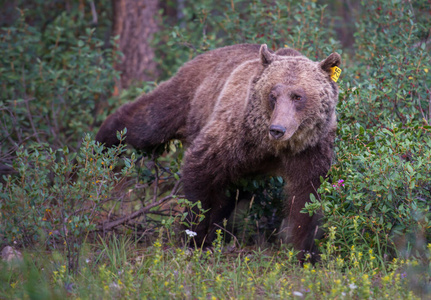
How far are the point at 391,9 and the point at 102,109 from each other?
14.1 feet

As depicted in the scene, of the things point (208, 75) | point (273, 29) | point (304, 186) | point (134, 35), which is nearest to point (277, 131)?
point (304, 186)

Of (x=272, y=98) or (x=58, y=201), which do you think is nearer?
(x=58, y=201)

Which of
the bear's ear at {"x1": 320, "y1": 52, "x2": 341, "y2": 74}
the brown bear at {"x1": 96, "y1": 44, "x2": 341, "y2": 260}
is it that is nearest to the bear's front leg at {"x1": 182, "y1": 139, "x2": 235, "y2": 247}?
the brown bear at {"x1": 96, "y1": 44, "x2": 341, "y2": 260}

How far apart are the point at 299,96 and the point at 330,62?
43 cm

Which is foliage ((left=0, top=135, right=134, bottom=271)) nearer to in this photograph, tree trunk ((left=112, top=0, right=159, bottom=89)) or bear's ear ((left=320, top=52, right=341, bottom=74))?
bear's ear ((left=320, top=52, right=341, bottom=74))

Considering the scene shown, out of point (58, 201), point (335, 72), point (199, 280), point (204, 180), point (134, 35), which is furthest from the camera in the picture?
point (134, 35)

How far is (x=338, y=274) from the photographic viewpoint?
3652 millimetres

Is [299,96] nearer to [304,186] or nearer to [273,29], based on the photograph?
[304,186]

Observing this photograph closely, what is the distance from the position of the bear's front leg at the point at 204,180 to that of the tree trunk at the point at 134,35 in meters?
3.97

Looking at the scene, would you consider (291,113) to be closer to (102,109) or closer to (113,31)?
(102,109)

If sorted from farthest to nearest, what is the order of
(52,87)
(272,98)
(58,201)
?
(52,87) < (272,98) < (58,201)

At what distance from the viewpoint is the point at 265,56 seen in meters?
4.57

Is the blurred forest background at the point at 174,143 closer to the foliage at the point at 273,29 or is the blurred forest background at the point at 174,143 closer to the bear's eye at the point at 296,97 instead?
the foliage at the point at 273,29

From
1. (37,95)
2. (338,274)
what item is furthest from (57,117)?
(338,274)
